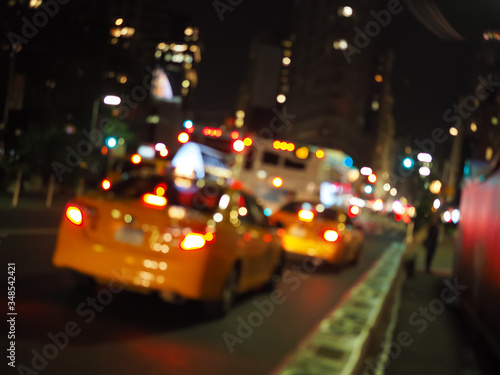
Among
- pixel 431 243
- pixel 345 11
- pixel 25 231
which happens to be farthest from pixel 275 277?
Result: pixel 345 11

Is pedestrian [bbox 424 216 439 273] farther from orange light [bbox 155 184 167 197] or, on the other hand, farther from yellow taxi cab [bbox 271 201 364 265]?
orange light [bbox 155 184 167 197]

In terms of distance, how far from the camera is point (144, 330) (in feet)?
22.9

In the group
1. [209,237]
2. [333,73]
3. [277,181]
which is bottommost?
[209,237]

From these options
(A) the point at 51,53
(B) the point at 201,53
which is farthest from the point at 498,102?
(B) the point at 201,53

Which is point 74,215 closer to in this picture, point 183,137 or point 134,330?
point 134,330

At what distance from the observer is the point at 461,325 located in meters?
10.5

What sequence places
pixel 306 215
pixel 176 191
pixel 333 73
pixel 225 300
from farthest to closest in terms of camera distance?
pixel 333 73
pixel 306 215
pixel 176 191
pixel 225 300

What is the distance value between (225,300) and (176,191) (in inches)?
57.9

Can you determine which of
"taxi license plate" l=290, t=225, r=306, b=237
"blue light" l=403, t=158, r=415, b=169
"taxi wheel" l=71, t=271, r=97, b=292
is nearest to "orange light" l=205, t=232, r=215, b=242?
"taxi wheel" l=71, t=271, r=97, b=292

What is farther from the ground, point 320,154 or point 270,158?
point 320,154

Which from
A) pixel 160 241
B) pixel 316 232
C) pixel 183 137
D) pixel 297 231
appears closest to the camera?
pixel 160 241

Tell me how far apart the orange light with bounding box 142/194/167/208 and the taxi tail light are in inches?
28.9

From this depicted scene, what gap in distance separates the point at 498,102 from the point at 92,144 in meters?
15.9

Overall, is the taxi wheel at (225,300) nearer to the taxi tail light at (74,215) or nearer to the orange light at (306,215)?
the taxi tail light at (74,215)
